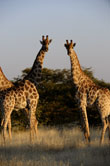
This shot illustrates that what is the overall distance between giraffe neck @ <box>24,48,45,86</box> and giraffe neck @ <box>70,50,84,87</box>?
1.40 meters

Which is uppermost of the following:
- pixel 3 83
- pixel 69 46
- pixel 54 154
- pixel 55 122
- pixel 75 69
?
pixel 69 46

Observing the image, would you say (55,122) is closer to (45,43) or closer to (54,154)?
(45,43)

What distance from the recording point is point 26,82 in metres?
10.5

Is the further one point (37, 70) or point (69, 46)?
point (37, 70)

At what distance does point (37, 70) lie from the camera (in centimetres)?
1091

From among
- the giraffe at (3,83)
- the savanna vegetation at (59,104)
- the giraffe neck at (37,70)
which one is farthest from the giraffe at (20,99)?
the savanna vegetation at (59,104)

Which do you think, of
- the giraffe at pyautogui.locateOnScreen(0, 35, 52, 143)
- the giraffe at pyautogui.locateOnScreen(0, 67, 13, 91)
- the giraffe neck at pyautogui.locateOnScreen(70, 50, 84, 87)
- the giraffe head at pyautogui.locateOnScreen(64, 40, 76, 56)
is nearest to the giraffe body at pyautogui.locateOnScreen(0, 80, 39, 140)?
the giraffe at pyautogui.locateOnScreen(0, 35, 52, 143)

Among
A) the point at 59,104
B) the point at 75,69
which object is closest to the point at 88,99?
the point at 75,69

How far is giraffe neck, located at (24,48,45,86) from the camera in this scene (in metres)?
10.9

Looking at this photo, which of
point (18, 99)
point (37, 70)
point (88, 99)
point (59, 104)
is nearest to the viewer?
point (88, 99)

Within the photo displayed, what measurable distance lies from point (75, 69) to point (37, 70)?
1.65m

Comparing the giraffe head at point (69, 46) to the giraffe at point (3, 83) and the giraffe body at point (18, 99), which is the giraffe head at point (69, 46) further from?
the giraffe at point (3, 83)

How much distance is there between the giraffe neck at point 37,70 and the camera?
1088 centimetres

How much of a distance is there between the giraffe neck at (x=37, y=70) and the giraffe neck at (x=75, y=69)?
140cm
